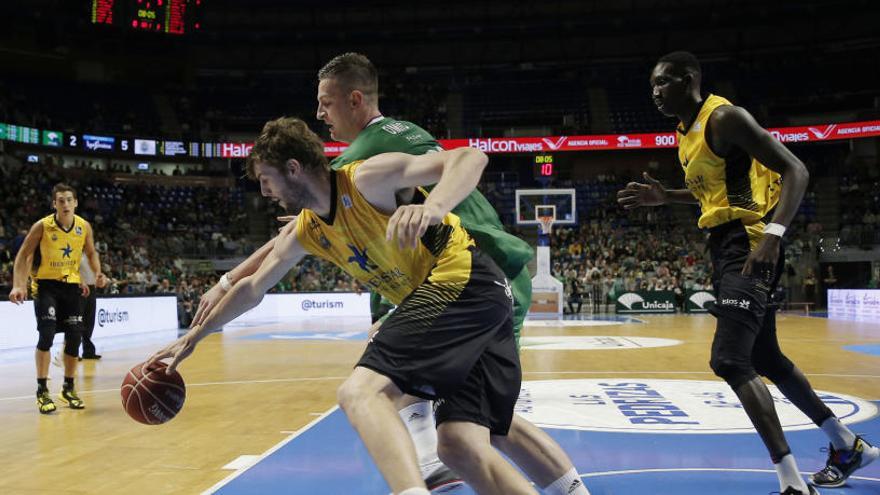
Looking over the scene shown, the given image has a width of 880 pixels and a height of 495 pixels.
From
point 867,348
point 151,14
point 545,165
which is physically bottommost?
point 867,348

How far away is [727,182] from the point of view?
3.66 metres

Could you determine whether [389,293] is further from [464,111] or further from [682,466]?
[464,111]

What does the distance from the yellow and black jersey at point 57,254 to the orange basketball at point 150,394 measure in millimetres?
4500

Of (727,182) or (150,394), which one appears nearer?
(150,394)

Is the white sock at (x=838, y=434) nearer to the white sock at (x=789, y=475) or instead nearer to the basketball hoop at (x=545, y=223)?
the white sock at (x=789, y=475)

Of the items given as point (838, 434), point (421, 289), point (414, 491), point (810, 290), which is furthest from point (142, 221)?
point (414, 491)

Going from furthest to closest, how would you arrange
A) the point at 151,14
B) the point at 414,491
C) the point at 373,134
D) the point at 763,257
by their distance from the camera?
1. the point at 151,14
2. the point at 763,257
3. the point at 373,134
4. the point at 414,491

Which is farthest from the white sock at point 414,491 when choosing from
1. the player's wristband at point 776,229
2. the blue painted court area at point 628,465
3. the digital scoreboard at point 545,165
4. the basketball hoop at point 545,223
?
the digital scoreboard at point 545,165

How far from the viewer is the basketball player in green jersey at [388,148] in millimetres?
2982

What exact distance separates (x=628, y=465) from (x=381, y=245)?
7.57 ft

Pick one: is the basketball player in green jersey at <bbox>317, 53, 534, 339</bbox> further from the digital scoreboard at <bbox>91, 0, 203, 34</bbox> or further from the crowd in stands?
the digital scoreboard at <bbox>91, 0, 203, 34</bbox>

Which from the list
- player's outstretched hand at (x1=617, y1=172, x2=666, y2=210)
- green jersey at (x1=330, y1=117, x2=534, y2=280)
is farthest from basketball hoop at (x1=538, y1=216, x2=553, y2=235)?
green jersey at (x1=330, y1=117, x2=534, y2=280)

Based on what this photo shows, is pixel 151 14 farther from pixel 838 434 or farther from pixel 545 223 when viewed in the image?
pixel 838 434

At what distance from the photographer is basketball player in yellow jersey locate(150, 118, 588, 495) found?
7.59 ft
